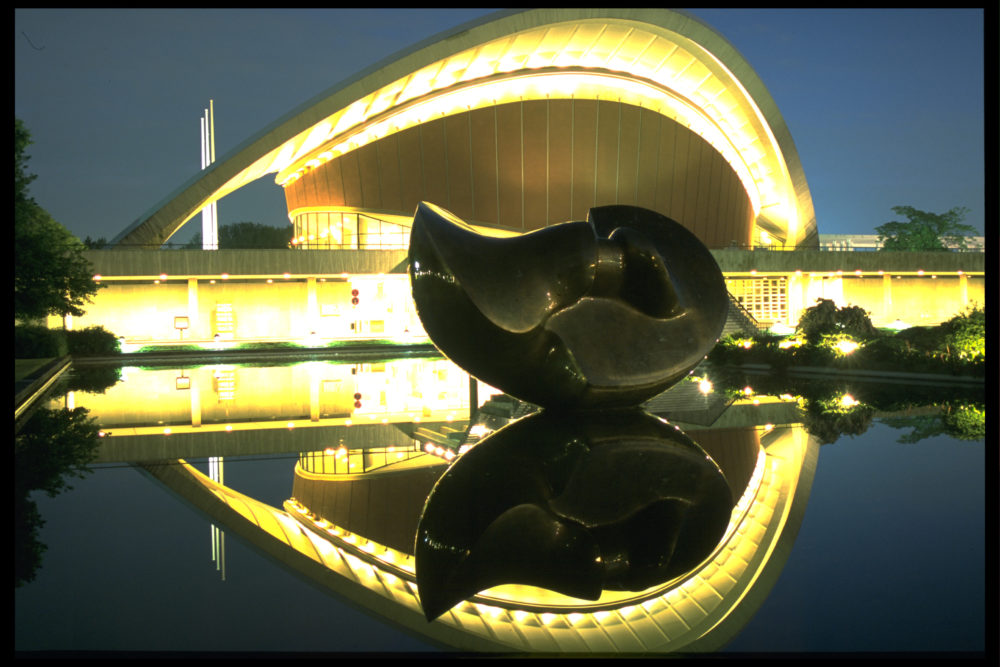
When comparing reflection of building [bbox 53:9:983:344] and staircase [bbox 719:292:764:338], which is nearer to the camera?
staircase [bbox 719:292:764:338]

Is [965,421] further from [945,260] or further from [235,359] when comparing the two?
[945,260]

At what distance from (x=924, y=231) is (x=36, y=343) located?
6863 cm

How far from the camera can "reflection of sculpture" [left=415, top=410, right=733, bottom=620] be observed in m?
5.09

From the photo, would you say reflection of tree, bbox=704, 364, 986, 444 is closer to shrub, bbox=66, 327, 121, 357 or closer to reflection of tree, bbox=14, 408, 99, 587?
reflection of tree, bbox=14, 408, 99, 587

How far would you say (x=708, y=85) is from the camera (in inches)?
1565

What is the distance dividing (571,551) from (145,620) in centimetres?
276

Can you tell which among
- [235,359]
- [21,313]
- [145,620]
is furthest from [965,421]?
[235,359]

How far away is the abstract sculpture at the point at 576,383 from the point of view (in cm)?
566

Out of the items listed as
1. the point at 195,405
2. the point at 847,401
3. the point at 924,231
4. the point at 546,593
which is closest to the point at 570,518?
the point at 546,593

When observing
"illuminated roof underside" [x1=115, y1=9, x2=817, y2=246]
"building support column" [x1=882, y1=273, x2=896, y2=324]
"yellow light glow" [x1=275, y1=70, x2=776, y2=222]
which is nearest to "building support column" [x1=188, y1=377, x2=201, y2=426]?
"illuminated roof underside" [x1=115, y1=9, x2=817, y2=246]

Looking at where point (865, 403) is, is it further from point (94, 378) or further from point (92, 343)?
point (92, 343)

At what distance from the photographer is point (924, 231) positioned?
6812cm

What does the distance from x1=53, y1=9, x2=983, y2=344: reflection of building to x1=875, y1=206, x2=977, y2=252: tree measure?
91.1 ft

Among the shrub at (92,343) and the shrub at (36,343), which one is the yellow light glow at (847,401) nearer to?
the shrub at (36,343)
